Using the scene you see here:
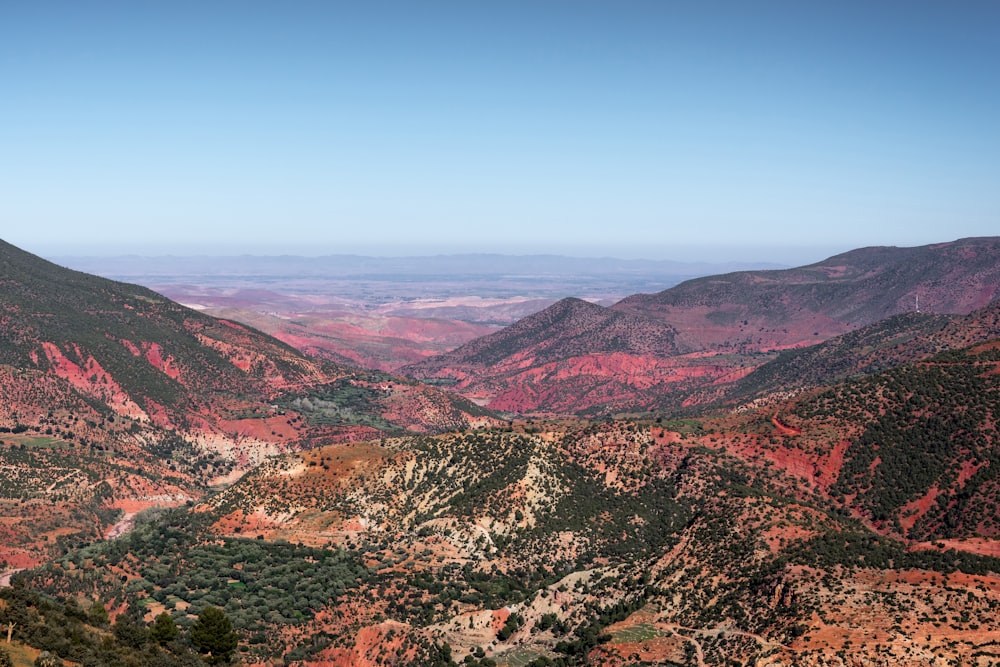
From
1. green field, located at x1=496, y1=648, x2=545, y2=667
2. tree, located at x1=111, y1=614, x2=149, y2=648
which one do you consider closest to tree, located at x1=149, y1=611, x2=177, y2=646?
tree, located at x1=111, y1=614, x2=149, y2=648

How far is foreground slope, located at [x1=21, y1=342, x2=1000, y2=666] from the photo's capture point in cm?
4819

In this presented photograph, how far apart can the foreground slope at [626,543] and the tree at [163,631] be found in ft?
18.3

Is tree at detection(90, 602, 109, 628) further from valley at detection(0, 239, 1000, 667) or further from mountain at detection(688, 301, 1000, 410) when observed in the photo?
mountain at detection(688, 301, 1000, 410)

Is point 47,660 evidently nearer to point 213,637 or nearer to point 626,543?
point 213,637

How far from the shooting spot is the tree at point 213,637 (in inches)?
2014

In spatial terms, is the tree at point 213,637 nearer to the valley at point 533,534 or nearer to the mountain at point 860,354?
the valley at point 533,534

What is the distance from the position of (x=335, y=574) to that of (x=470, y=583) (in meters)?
9.37

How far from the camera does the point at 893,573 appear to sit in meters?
50.8

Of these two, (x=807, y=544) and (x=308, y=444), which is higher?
(x=807, y=544)

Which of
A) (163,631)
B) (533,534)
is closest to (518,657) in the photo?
(533,534)

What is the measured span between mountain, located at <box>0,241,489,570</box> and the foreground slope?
2090 centimetres

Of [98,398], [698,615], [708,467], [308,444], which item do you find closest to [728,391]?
[308,444]

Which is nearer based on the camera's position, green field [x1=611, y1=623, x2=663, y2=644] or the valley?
the valley

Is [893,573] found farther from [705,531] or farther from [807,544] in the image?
[705,531]
